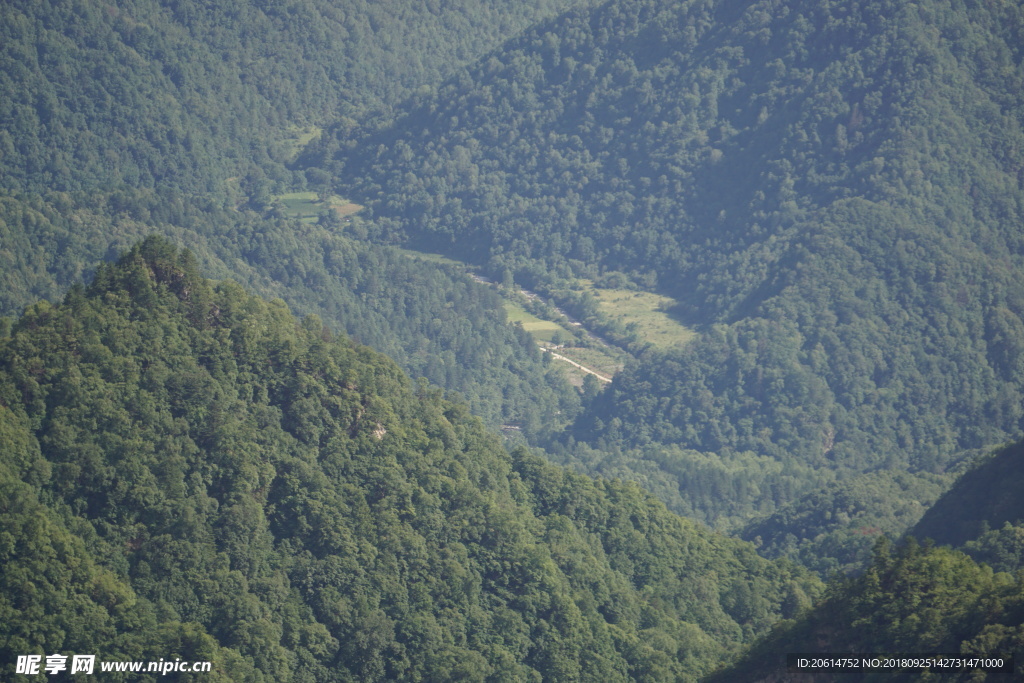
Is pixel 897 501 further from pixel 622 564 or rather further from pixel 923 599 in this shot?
pixel 923 599

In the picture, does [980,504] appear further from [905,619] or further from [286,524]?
[286,524]

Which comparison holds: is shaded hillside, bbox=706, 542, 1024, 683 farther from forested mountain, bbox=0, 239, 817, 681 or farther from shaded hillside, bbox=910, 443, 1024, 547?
shaded hillside, bbox=910, 443, 1024, 547

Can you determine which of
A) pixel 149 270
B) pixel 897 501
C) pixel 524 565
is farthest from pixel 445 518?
pixel 897 501

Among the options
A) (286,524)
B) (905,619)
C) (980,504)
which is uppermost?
(980,504)

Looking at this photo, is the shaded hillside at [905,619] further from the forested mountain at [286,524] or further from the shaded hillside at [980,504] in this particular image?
the shaded hillside at [980,504]

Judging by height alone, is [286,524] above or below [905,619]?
below

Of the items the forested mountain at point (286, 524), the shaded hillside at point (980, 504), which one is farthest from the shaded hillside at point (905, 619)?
the shaded hillside at point (980, 504)

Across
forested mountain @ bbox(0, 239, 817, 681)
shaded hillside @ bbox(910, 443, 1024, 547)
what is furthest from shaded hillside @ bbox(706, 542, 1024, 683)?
shaded hillside @ bbox(910, 443, 1024, 547)

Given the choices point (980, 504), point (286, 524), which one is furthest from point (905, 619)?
point (286, 524)
